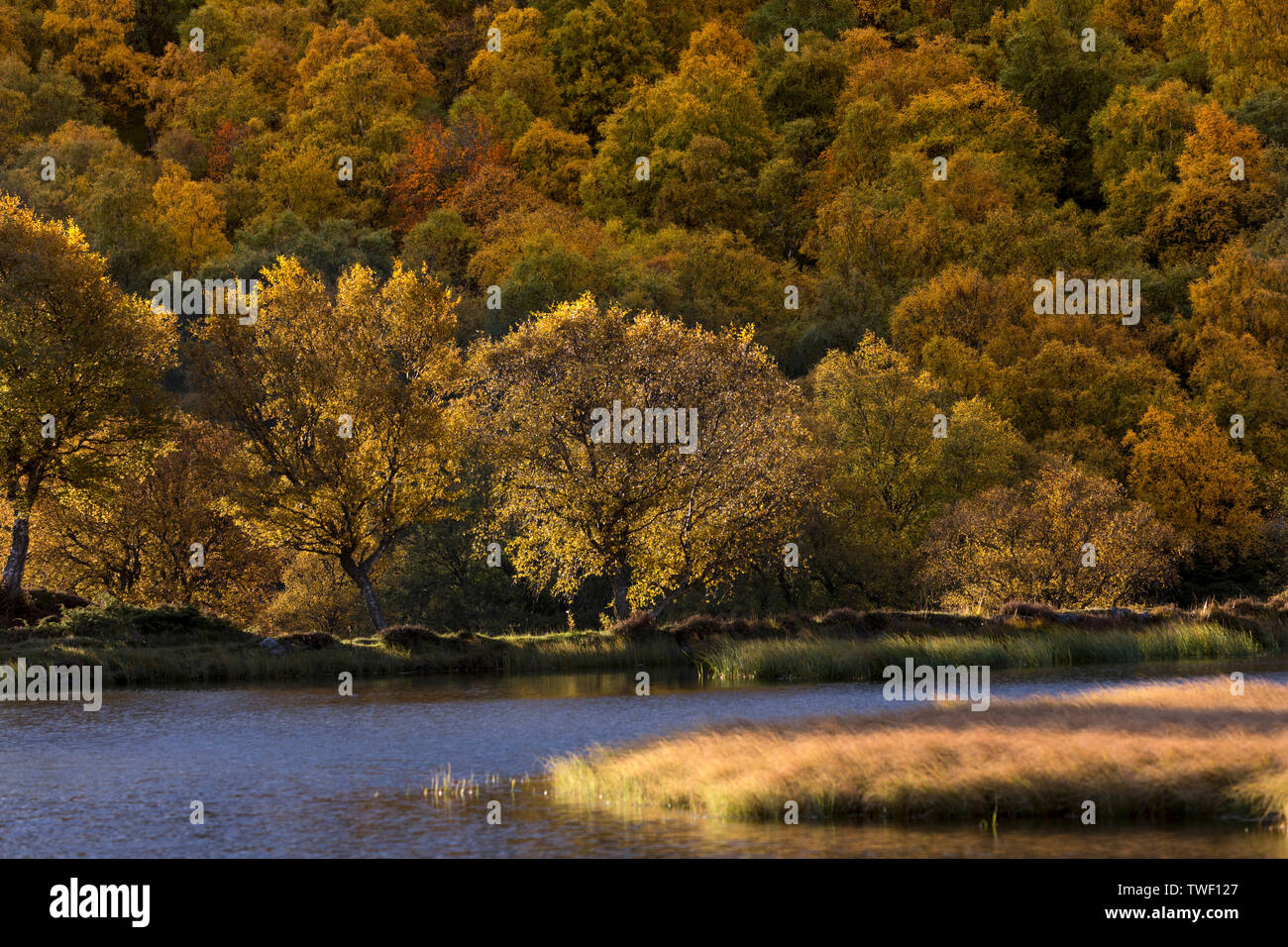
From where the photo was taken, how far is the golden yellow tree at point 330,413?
2437 inches

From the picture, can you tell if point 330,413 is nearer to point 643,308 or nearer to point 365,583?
point 365,583

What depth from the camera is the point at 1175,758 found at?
24.0m

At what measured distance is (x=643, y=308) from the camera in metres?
94.2

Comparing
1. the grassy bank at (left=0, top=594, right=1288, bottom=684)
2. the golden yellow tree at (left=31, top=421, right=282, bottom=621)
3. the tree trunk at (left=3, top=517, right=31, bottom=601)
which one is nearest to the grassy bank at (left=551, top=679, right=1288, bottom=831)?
the grassy bank at (left=0, top=594, right=1288, bottom=684)

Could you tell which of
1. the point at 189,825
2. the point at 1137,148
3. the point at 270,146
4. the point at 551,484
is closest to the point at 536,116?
the point at 270,146

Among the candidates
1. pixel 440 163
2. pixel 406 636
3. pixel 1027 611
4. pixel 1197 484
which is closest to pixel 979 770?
pixel 1027 611

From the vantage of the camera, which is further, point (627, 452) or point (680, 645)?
point (627, 452)

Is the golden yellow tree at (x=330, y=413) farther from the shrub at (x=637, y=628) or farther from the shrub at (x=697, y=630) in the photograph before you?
the shrub at (x=697, y=630)

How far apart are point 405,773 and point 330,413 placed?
115ft

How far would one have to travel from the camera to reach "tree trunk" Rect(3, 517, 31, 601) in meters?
55.8

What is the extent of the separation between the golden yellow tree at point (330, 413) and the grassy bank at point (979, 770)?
34.9 meters

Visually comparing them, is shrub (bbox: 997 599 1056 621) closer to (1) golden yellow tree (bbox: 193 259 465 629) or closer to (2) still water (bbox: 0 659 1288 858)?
(2) still water (bbox: 0 659 1288 858)
